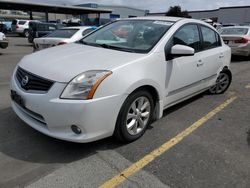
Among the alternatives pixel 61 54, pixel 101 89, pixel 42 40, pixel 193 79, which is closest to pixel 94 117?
pixel 101 89

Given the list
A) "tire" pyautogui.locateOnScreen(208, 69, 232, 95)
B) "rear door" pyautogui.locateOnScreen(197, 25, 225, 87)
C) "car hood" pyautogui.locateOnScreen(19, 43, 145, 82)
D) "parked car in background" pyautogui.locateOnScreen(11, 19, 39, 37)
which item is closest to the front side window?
"rear door" pyautogui.locateOnScreen(197, 25, 225, 87)

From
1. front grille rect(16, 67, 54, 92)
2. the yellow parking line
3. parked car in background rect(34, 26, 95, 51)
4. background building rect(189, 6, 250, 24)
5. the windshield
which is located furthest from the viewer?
background building rect(189, 6, 250, 24)

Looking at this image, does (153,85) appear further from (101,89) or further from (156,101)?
(101,89)

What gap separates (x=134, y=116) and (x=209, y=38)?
255cm

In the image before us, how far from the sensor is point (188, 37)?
14.3 ft

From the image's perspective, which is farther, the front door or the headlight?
the front door

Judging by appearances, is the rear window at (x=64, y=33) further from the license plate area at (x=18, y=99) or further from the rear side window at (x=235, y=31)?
the rear side window at (x=235, y=31)

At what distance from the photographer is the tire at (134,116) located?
3199 mm

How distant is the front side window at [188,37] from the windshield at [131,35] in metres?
0.21

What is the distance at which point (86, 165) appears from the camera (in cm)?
297

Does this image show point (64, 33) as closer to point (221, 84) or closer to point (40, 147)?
point (221, 84)

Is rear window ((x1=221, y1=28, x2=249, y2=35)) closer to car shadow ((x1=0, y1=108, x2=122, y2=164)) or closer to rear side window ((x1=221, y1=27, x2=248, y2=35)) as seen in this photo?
rear side window ((x1=221, y1=27, x2=248, y2=35))

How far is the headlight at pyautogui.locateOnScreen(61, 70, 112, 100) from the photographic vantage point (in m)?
2.84

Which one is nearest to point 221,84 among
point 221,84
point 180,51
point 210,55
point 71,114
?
point 221,84
